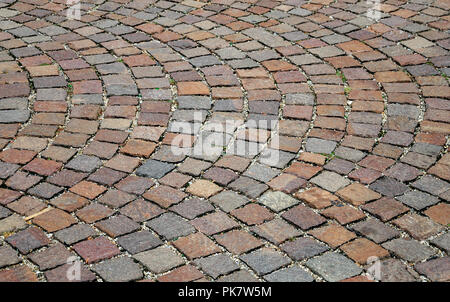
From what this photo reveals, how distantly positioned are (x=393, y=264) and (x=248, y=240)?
2.53 ft

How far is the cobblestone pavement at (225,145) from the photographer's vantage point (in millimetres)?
2855

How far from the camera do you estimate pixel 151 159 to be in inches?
141

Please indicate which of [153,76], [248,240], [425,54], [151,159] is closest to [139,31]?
[153,76]

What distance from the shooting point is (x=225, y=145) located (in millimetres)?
3725

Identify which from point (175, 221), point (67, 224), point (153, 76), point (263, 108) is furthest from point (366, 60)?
point (67, 224)

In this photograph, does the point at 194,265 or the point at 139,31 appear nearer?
the point at 194,265

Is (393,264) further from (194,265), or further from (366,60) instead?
(366,60)

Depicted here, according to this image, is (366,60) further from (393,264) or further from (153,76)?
(393,264)

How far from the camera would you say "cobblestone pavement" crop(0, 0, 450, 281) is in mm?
2855

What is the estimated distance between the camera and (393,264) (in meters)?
2.78

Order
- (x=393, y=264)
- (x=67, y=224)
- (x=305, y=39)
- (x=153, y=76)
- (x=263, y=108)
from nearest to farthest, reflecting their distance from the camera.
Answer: (x=393, y=264) → (x=67, y=224) → (x=263, y=108) → (x=153, y=76) → (x=305, y=39)

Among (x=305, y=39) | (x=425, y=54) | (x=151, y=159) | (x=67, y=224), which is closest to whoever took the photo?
(x=67, y=224)

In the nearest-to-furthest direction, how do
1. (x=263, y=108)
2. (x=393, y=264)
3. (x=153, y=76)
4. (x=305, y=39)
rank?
(x=393, y=264) < (x=263, y=108) < (x=153, y=76) < (x=305, y=39)

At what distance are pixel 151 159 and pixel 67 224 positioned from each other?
2.56 ft
